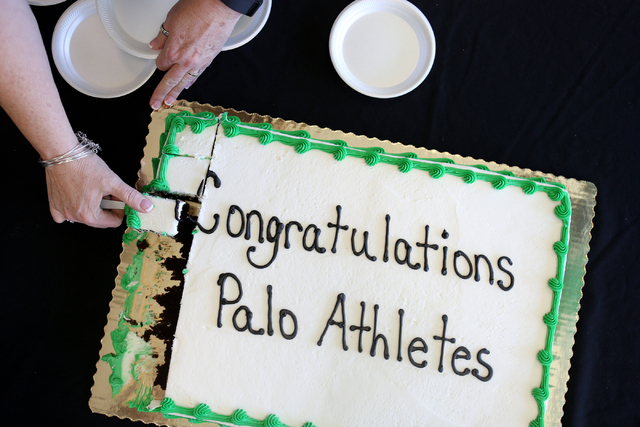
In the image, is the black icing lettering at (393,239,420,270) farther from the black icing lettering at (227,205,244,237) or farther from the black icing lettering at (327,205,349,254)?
the black icing lettering at (227,205,244,237)

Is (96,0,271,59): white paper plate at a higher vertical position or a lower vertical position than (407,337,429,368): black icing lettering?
higher

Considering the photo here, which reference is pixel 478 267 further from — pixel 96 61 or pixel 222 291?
pixel 96 61

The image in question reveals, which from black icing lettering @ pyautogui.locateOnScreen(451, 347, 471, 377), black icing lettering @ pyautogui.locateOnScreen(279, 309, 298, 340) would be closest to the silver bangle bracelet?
black icing lettering @ pyautogui.locateOnScreen(279, 309, 298, 340)

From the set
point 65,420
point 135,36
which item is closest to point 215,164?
point 135,36

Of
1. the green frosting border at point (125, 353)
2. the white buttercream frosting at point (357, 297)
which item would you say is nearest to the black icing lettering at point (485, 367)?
the white buttercream frosting at point (357, 297)

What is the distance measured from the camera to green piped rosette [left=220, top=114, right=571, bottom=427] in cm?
184

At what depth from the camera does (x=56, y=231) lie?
2285mm

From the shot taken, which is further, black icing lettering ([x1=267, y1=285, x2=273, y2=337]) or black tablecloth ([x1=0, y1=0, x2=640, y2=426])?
black tablecloth ([x1=0, y1=0, x2=640, y2=426])

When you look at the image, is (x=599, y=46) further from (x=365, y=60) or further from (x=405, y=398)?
(x=405, y=398)

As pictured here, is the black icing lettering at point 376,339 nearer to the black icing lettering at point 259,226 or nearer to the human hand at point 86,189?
the black icing lettering at point 259,226

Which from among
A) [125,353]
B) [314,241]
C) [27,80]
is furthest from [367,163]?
[125,353]

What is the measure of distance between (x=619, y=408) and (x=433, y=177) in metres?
2.00

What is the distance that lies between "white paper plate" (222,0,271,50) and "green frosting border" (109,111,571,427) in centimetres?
64

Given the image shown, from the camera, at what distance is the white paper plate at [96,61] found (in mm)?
2256
